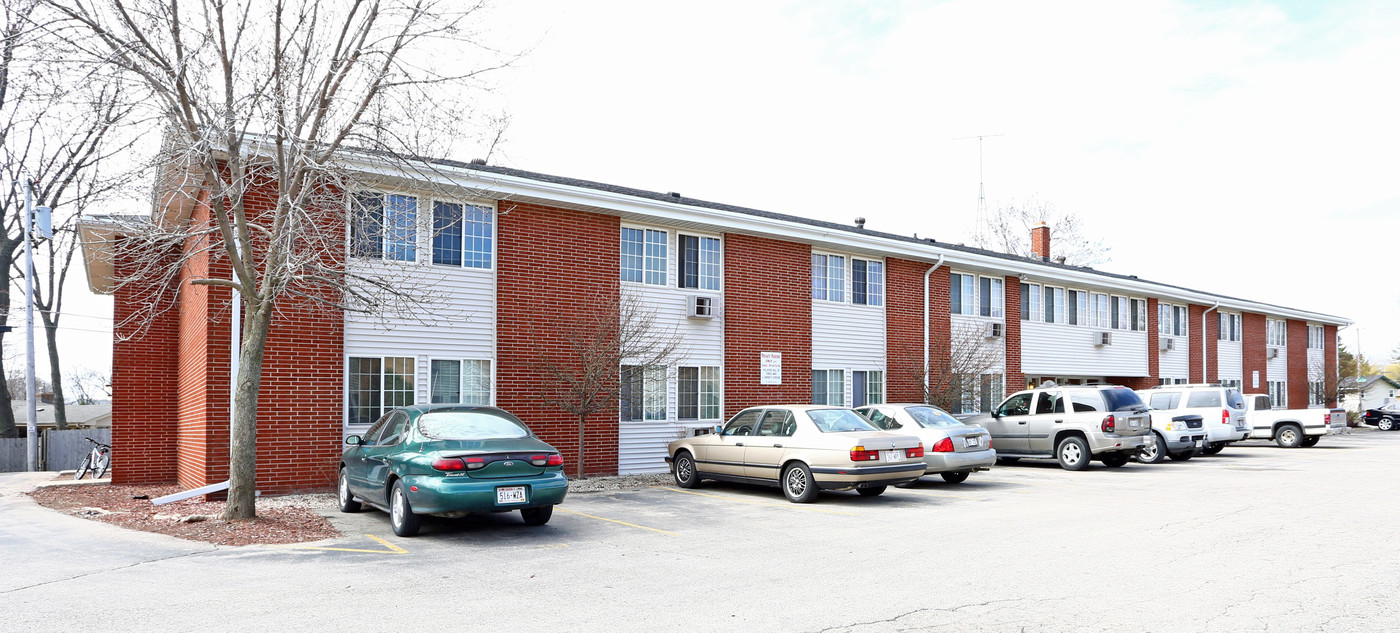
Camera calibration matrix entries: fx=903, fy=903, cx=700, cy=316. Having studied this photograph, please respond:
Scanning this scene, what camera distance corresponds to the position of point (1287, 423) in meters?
27.0

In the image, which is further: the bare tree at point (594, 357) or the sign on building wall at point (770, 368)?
the sign on building wall at point (770, 368)

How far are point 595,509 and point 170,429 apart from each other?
9.51 metres

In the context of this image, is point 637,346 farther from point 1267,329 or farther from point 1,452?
point 1267,329

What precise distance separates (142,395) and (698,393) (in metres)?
10.2

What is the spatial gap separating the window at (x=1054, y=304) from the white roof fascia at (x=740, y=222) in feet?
1.37

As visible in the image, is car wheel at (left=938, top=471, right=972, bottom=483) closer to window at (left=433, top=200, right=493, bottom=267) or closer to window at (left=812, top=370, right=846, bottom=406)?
window at (left=812, top=370, right=846, bottom=406)

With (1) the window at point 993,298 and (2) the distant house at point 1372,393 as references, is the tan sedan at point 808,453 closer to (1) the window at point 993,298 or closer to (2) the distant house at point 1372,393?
(1) the window at point 993,298

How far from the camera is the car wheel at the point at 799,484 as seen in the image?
12.4 metres

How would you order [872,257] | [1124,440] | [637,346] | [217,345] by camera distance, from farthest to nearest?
[872,257] < [1124,440] < [637,346] < [217,345]

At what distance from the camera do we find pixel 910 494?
13.8 metres

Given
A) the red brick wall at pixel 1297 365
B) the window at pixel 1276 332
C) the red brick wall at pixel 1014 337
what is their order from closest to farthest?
the red brick wall at pixel 1014 337, the window at pixel 1276 332, the red brick wall at pixel 1297 365

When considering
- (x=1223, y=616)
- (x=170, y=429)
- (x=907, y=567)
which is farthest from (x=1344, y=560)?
(x=170, y=429)

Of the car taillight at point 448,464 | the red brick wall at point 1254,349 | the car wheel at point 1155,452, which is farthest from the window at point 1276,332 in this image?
the car taillight at point 448,464

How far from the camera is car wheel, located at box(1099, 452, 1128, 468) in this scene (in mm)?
18516
